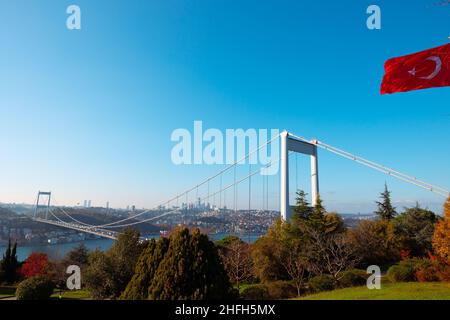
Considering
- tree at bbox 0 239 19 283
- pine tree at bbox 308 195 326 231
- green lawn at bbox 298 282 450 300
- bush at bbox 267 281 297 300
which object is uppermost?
pine tree at bbox 308 195 326 231

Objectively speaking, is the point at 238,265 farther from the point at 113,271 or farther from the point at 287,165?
the point at 287,165

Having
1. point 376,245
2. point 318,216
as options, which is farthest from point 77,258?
point 376,245

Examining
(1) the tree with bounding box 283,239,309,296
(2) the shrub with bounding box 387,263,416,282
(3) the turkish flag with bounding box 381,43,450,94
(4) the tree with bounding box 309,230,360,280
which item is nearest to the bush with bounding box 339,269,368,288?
(4) the tree with bounding box 309,230,360,280

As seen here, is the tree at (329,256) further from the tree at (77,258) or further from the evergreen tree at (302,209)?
the tree at (77,258)

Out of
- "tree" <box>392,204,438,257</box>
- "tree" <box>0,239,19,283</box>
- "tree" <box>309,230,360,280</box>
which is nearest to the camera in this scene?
"tree" <box>309,230,360,280</box>

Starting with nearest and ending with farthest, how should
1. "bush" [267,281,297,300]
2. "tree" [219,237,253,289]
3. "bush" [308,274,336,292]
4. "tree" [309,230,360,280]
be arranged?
"bush" [267,281,297,300]
"bush" [308,274,336,292]
"tree" [309,230,360,280]
"tree" [219,237,253,289]

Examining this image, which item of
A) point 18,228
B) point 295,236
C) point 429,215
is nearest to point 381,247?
point 295,236

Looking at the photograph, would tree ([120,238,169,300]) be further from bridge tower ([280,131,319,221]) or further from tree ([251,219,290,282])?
bridge tower ([280,131,319,221])
